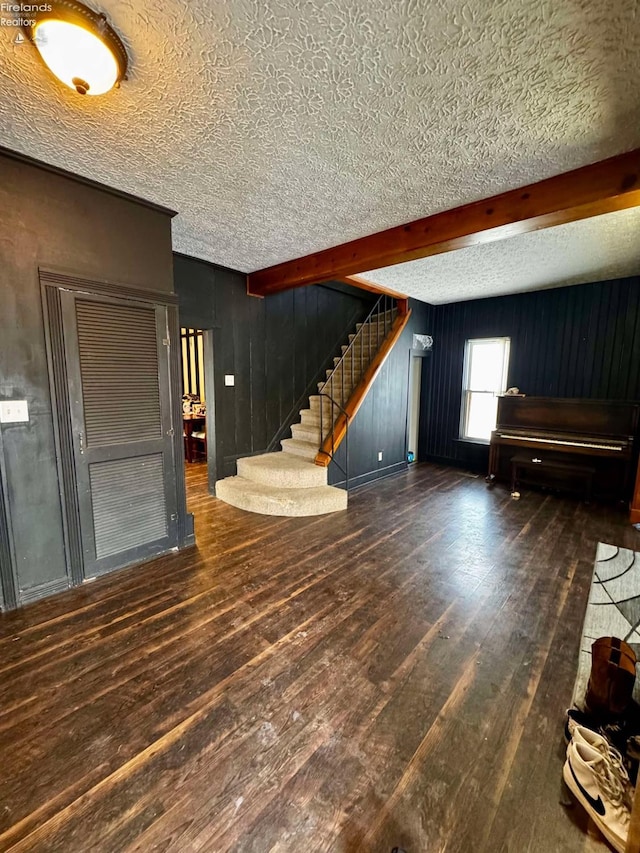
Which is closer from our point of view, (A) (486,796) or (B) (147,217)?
(A) (486,796)

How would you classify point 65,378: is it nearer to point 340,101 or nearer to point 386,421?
point 340,101

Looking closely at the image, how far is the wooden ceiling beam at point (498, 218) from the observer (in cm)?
207

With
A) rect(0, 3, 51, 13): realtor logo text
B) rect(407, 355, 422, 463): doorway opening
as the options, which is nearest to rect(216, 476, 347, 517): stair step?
rect(407, 355, 422, 463): doorway opening

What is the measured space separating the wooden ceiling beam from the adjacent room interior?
19 millimetres

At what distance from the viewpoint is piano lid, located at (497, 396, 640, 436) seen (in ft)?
14.1

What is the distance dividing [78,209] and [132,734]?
2967mm

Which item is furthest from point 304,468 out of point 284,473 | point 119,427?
point 119,427

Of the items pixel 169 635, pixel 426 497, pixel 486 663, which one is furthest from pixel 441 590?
pixel 426 497

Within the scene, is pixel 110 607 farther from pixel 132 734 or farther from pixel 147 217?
pixel 147 217

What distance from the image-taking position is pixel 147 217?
8.55ft

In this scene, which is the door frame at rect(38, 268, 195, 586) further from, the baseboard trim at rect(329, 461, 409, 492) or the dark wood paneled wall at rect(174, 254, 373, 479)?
the baseboard trim at rect(329, 461, 409, 492)

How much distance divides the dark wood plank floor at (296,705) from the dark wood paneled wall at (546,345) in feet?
9.60

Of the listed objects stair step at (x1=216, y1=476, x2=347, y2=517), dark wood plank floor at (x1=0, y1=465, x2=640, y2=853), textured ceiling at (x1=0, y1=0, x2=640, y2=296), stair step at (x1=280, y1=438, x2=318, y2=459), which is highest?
textured ceiling at (x1=0, y1=0, x2=640, y2=296)

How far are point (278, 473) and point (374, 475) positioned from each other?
1.73m
